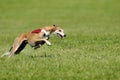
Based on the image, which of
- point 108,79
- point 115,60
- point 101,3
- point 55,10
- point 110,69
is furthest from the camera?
point 101,3

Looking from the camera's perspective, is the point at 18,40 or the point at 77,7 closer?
the point at 18,40

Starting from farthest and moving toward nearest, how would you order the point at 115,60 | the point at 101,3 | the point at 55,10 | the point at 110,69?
the point at 101,3 → the point at 55,10 → the point at 115,60 → the point at 110,69

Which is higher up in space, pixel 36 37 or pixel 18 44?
pixel 36 37

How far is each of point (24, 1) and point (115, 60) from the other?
46.4 meters

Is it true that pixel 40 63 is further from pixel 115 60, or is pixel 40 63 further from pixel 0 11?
pixel 0 11

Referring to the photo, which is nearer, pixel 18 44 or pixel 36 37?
pixel 36 37

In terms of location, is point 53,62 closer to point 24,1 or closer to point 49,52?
point 49,52

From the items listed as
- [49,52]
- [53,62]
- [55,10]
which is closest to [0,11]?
[55,10]

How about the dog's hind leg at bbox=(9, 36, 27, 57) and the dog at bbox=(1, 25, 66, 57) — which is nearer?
the dog at bbox=(1, 25, 66, 57)

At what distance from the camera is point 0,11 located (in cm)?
5159

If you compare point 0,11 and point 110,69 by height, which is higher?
point 110,69

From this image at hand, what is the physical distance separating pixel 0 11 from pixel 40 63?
38911 millimetres

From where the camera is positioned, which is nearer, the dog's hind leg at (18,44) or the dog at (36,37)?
the dog at (36,37)

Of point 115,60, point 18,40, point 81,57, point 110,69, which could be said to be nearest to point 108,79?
point 110,69
